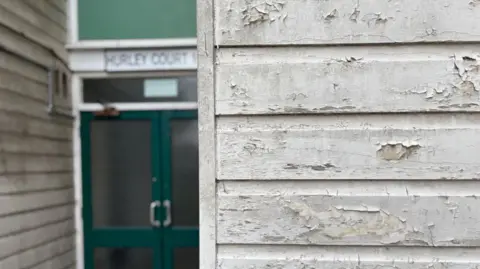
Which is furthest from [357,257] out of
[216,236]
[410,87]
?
[410,87]

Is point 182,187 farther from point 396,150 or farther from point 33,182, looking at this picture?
point 396,150

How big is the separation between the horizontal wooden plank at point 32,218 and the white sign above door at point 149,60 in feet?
4.58

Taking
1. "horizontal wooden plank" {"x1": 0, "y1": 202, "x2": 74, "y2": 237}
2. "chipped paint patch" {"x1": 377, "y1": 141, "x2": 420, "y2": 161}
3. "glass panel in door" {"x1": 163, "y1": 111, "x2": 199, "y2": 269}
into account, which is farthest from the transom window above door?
"chipped paint patch" {"x1": 377, "y1": 141, "x2": 420, "y2": 161}

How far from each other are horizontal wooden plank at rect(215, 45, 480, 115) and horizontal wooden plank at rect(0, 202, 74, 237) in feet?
8.24

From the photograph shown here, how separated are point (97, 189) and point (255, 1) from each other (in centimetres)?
353

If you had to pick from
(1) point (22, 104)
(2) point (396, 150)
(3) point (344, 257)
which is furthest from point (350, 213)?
(1) point (22, 104)

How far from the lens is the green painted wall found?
4.93m

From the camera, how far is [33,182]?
4.36m

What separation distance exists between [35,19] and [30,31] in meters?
0.16

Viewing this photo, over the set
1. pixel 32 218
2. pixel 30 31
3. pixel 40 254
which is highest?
pixel 30 31

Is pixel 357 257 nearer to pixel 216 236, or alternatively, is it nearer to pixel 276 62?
pixel 216 236

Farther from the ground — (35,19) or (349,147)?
(35,19)

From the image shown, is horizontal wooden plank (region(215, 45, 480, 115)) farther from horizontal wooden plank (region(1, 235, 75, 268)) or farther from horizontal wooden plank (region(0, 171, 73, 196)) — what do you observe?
horizontal wooden plank (region(1, 235, 75, 268))

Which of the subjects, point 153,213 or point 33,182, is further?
point 153,213
